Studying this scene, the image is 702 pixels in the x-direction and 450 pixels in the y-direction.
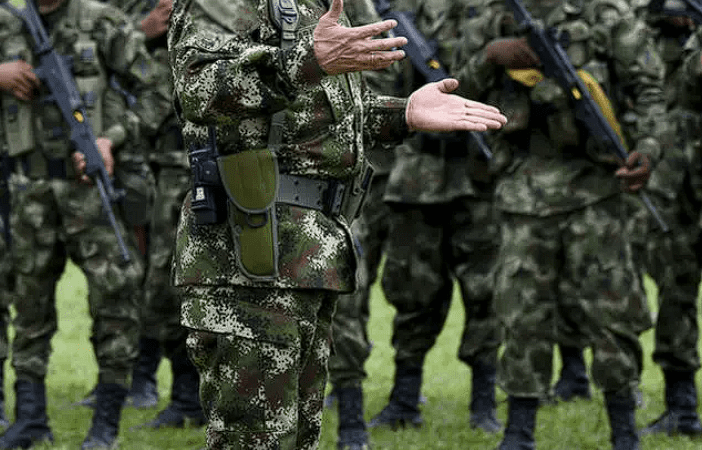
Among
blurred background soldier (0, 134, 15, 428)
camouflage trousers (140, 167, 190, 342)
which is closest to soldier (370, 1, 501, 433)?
camouflage trousers (140, 167, 190, 342)

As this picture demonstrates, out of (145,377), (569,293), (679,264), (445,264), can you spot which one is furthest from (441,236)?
(145,377)

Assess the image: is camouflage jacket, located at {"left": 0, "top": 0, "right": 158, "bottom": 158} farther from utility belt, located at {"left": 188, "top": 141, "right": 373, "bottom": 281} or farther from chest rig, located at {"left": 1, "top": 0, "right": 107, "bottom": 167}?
utility belt, located at {"left": 188, "top": 141, "right": 373, "bottom": 281}

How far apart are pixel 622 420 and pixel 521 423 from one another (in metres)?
0.47

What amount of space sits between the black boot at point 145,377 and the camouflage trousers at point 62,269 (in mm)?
1455

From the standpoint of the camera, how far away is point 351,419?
6.98 meters

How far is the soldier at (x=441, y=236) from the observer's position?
24.4 ft

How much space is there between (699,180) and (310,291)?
357 cm

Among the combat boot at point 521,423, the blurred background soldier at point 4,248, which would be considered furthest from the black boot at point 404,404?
the blurred background soldier at point 4,248

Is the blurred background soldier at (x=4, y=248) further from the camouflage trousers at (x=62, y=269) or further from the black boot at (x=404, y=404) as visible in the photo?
the black boot at (x=404, y=404)

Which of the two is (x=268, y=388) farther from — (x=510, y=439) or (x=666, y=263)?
(x=666, y=263)

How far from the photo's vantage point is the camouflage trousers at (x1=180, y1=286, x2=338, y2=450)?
4.14 m

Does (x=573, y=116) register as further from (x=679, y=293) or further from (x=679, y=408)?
(x=679, y=408)

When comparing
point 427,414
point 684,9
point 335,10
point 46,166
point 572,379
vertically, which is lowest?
point 427,414

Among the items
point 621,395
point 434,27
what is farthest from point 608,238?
point 434,27
